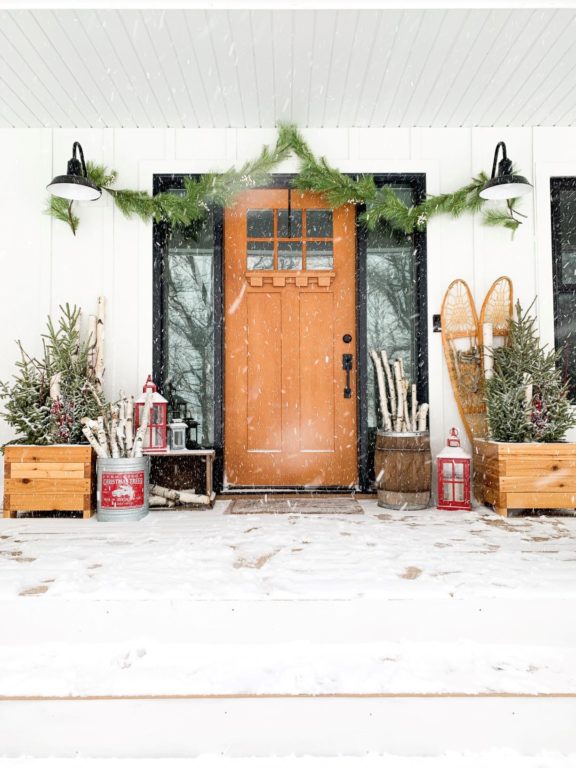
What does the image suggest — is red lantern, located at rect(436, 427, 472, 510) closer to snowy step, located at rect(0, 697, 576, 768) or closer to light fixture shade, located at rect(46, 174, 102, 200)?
snowy step, located at rect(0, 697, 576, 768)

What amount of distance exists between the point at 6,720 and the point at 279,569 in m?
Result: 1.13

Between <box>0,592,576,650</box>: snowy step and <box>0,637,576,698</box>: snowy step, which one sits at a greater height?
<box>0,592,576,650</box>: snowy step

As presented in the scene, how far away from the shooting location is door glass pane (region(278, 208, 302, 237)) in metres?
4.61

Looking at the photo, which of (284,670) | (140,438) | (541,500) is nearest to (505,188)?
(541,500)

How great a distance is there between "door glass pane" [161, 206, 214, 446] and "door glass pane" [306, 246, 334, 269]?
2.47 feet

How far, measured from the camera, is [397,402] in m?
4.38

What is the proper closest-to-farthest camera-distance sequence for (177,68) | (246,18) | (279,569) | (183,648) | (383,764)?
(383,764) → (183,648) → (279,569) → (246,18) → (177,68)

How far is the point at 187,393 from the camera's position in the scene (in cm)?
459

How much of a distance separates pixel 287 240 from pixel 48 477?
7.97 feet

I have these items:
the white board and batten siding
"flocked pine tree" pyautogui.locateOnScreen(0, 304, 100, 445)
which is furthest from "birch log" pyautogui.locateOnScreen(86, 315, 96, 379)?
the white board and batten siding

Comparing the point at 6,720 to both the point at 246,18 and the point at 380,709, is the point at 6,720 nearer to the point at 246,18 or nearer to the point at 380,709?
the point at 380,709

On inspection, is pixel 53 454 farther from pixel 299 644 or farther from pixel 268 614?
pixel 299 644

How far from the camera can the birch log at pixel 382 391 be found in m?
4.21

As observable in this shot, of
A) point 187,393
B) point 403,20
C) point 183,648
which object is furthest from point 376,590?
point 403,20
